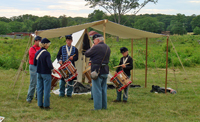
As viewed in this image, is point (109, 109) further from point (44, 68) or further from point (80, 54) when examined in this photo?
point (80, 54)

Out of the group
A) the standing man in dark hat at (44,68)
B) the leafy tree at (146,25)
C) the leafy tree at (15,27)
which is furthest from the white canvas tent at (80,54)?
the leafy tree at (15,27)

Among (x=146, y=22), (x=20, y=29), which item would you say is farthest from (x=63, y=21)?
(x=146, y=22)

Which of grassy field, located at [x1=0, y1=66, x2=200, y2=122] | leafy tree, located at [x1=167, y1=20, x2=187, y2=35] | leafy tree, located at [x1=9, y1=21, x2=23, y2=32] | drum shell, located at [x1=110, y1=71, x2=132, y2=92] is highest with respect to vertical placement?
leafy tree, located at [x1=9, y1=21, x2=23, y2=32]

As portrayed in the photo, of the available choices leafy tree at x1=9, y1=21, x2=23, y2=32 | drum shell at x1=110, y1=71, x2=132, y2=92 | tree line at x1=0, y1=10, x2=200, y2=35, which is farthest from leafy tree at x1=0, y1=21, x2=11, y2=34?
drum shell at x1=110, y1=71, x2=132, y2=92

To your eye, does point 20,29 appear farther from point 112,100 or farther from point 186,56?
point 112,100

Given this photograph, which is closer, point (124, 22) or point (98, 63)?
point (98, 63)

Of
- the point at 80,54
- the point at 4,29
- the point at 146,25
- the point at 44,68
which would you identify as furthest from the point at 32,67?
the point at 4,29

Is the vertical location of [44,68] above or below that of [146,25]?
below

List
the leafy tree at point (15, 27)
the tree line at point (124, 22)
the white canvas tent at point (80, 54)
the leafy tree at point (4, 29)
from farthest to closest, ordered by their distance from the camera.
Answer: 1. the leafy tree at point (15, 27)
2. the leafy tree at point (4, 29)
3. the tree line at point (124, 22)
4. the white canvas tent at point (80, 54)

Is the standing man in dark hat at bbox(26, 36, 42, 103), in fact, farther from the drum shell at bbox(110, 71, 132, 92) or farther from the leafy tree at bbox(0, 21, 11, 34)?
the leafy tree at bbox(0, 21, 11, 34)

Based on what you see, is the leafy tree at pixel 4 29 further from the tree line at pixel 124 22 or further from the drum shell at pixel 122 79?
the drum shell at pixel 122 79

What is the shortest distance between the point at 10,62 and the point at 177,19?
49468 millimetres

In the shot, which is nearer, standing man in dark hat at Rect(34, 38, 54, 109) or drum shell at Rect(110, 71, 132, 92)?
standing man in dark hat at Rect(34, 38, 54, 109)

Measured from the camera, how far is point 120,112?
5121mm
